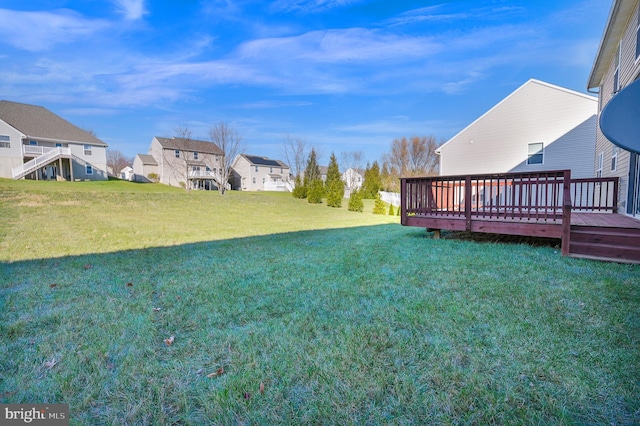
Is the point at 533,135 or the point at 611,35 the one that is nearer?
the point at 611,35

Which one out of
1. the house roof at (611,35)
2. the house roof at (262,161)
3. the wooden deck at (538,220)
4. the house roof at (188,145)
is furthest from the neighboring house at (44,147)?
the house roof at (611,35)

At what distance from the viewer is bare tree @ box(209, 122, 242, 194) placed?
2999 cm

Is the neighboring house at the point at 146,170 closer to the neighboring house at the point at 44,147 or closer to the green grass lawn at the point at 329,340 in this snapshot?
the neighboring house at the point at 44,147

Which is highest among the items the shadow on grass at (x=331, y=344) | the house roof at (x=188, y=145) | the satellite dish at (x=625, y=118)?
the house roof at (x=188, y=145)

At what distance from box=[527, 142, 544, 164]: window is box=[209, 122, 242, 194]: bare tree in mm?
24843

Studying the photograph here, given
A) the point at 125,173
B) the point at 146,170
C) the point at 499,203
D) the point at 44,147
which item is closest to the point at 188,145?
the point at 146,170

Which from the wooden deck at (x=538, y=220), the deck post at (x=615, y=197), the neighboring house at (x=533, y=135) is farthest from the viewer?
the neighboring house at (x=533, y=135)

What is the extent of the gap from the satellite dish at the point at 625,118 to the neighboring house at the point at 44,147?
33.6 m

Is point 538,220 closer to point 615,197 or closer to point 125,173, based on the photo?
point 615,197

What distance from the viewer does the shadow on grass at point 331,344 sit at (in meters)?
1.65

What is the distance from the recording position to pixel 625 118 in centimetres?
109

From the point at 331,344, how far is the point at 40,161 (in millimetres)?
32983

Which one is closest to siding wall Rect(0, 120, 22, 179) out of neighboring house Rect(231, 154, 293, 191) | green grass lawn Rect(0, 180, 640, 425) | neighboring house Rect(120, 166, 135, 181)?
neighboring house Rect(231, 154, 293, 191)

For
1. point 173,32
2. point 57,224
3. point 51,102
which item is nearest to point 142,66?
point 173,32
